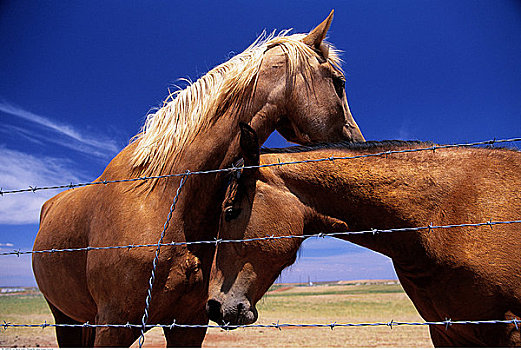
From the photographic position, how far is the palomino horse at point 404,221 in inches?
83.7

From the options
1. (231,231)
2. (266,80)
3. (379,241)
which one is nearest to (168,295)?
(231,231)

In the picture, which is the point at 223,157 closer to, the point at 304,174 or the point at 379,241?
the point at 304,174

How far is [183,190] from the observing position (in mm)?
2736

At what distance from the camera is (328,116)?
316 cm

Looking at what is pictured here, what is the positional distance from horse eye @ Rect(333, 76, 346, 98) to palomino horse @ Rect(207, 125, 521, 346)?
81 cm

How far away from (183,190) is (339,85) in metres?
1.67

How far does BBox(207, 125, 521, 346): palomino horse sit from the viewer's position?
2127 millimetres

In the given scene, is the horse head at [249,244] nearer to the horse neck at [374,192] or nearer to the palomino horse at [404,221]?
the palomino horse at [404,221]

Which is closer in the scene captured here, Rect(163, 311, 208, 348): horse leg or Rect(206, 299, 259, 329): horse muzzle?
Rect(206, 299, 259, 329): horse muzzle

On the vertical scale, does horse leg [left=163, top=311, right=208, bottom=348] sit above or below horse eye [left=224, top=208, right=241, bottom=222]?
below

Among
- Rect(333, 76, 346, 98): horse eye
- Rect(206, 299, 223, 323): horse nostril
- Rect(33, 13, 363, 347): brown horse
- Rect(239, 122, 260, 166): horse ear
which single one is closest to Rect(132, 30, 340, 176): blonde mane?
Rect(33, 13, 363, 347): brown horse

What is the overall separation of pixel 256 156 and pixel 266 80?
81 centimetres

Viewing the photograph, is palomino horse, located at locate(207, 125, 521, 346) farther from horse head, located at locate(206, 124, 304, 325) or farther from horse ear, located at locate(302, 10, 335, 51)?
horse ear, located at locate(302, 10, 335, 51)

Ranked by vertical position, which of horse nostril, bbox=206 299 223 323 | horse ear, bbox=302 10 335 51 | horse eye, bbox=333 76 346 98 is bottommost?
horse nostril, bbox=206 299 223 323
